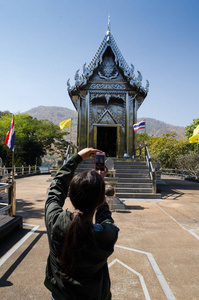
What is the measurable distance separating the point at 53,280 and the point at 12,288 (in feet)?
7.16

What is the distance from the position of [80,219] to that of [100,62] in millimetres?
18011

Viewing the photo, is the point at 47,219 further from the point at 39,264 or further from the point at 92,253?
the point at 39,264

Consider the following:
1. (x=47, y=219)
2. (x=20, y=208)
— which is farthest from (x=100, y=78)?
(x=47, y=219)

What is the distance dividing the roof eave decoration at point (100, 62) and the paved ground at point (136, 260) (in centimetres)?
1244

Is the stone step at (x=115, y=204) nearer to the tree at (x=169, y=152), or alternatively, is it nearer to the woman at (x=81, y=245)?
the woman at (x=81, y=245)

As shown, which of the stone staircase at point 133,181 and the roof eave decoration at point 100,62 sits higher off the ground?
the roof eave decoration at point 100,62

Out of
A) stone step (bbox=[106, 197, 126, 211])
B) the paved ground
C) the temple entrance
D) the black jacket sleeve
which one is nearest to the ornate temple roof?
the temple entrance

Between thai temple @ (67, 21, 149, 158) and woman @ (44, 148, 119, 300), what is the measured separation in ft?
52.4

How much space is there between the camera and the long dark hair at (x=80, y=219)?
130 cm

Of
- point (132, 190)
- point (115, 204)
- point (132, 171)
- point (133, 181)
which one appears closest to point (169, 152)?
point (132, 171)

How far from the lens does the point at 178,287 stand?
334 centimetres

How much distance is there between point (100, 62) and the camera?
58.3 ft

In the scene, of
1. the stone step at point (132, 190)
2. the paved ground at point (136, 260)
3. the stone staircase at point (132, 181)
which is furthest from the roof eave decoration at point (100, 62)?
the paved ground at point (136, 260)

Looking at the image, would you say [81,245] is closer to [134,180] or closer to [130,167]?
[134,180]
